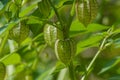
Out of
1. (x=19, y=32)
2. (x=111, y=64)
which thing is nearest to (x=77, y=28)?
(x=111, y=64)

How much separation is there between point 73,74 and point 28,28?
16cm

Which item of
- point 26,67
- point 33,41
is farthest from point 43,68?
point 33,41

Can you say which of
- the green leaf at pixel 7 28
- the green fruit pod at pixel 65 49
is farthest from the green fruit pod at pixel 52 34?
the green leaf at pixel 7 28

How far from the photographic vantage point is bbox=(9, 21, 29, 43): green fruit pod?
3.39 ft

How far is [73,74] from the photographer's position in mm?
1026

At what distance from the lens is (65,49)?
1.03 meters

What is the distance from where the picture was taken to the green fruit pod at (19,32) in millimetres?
1033

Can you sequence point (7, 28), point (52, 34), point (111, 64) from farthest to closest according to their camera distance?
point (111, 64), point (52, 34), point (7, 28)

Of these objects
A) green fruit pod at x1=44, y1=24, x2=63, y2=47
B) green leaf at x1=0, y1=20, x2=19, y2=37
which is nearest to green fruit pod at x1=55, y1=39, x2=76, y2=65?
green fruit pod at x1=44, y1=24, x2=63, y2=47

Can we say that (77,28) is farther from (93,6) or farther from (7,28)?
(7,28)

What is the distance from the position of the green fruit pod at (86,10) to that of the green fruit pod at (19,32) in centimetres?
13

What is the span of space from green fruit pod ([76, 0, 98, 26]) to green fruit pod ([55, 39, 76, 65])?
0.06 metres

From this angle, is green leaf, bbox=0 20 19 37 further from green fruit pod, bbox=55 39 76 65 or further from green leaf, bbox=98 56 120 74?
green leaf, bbox=98 56 120 74

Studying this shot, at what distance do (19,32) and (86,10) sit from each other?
0.57 feet
